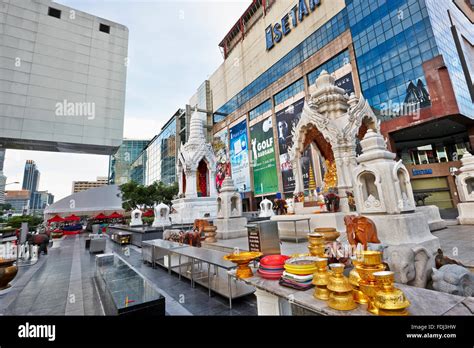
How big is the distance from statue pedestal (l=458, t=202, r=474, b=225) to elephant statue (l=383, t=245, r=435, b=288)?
279 inches

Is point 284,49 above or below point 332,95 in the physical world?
above

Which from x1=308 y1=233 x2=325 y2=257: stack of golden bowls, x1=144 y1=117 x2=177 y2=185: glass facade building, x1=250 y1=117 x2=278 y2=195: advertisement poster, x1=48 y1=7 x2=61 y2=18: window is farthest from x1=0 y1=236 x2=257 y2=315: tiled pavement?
x1=144 y1=117 x2=177 y2=185: glass facade building

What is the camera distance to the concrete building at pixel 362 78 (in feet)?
65.3

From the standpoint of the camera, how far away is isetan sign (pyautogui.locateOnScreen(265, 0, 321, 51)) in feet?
102

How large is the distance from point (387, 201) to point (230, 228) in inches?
278

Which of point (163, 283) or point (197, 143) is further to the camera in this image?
point (197, 143)

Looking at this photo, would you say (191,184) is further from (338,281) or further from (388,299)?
(388,299)

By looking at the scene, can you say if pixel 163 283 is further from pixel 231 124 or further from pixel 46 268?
pixel 231 124

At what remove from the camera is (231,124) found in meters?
44.7

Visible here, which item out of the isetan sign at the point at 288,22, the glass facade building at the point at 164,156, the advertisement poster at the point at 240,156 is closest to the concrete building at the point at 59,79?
the advertisement poster at the point at 240,156

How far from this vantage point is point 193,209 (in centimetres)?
1634
